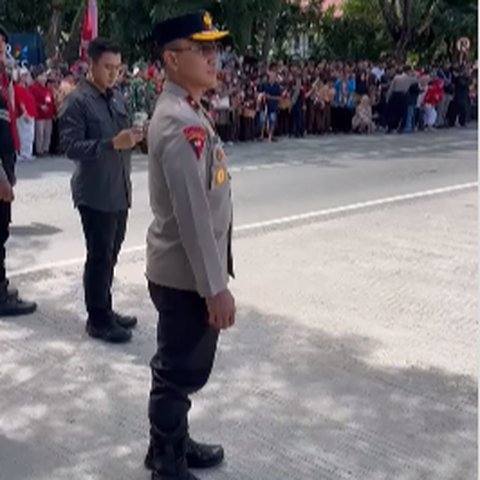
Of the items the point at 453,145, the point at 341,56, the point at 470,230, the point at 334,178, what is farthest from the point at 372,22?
the point at 470,230

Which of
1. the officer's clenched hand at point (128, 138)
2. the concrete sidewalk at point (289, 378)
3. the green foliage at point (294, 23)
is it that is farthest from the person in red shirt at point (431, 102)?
the officer's clenched hand at point (128, 138)

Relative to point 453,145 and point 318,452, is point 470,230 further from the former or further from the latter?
point 453,145

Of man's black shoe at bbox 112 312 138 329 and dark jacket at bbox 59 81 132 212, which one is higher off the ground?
dark jacket at bbox 59 81 132 212

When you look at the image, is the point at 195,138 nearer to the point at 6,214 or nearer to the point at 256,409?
the point at 256,409

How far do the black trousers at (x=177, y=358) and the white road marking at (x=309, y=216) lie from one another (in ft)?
12.2

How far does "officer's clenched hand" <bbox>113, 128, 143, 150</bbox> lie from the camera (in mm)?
5086

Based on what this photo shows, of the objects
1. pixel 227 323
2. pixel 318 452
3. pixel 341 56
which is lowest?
pixel 318 452

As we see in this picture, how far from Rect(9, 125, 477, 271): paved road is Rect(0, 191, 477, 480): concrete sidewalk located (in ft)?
4.58

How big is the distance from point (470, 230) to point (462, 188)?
3.13 meters

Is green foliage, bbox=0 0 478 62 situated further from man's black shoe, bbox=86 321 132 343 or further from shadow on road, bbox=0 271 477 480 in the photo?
shadow on road, bbox=0 271 477 480

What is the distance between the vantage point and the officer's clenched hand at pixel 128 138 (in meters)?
5.09

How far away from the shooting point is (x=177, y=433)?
3.83 m

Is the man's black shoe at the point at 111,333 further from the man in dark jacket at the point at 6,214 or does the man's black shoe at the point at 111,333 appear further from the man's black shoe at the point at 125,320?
the man in dark jacket at the point at 6,214

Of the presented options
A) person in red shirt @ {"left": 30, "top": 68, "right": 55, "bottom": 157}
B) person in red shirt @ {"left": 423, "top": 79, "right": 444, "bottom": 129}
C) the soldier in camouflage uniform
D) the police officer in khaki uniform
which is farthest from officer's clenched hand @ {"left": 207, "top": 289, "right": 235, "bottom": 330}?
person in red shirt @ {"left": 423, "top": 79, "right": 444, "bottom": 129}
